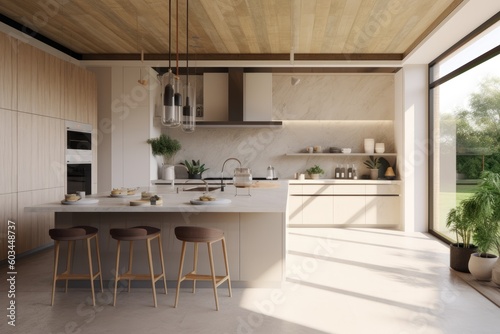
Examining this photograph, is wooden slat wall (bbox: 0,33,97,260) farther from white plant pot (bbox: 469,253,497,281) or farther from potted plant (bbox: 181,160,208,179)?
white plant pot (bbox: 469,253,497,281)

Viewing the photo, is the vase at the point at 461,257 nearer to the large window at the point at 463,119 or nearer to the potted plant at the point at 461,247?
the potted plant at the point at 461,247

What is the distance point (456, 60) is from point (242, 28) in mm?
2892

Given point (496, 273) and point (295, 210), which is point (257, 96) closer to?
point (295, 210)

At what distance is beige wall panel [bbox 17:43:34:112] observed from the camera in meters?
4.94

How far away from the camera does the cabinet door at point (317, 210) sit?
7.43m

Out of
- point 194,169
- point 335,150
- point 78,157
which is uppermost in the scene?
point 335,150

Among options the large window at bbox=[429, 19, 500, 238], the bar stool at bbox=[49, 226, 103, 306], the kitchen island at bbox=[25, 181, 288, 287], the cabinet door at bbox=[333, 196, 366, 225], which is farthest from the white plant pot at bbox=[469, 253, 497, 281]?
the bar stool at bbox=[49, 226, 103, 306]

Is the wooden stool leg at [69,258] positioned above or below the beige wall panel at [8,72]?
below

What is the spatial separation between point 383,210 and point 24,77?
5630 millimetres

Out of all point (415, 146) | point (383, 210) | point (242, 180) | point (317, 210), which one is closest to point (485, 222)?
point (242, 180)

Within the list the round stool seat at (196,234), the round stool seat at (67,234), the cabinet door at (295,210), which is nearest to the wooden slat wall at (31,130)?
the round stool seat at (67,234)

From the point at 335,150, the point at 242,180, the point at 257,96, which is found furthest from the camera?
the point at 335,150

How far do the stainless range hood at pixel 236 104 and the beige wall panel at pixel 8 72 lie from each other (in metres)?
3.09

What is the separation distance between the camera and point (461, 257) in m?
4.58
